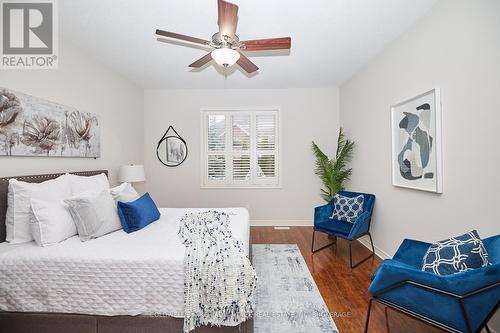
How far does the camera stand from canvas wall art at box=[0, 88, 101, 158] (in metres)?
2.10

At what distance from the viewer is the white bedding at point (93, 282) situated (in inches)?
61.6

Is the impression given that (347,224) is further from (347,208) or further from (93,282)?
(93,282)

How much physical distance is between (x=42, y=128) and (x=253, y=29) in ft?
8.41

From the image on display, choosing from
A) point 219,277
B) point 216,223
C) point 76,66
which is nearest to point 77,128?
point 76,66

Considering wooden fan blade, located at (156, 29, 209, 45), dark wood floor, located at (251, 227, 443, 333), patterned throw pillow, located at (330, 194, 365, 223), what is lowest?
dark wood floor, located at (251, 227, 443, 333)

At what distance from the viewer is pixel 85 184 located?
8.37 feet

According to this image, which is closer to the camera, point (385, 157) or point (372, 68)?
point (385, 157)

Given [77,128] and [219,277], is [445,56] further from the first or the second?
[77,128]

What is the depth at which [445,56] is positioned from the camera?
6.68 feet

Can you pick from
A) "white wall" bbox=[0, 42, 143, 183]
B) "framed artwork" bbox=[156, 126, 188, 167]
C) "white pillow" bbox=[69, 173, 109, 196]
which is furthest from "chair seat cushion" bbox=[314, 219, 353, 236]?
"white wall" bbox=[0, 42, 143, 183]

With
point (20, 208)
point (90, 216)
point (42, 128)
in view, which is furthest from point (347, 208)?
point (42, 128)

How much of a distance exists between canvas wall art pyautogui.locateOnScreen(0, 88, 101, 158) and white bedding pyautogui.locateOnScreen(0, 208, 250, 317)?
113 cm

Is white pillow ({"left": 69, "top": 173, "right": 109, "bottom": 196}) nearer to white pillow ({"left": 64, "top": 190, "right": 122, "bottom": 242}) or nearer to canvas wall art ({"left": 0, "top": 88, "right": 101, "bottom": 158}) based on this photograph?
white pillow ({"left": 64, "top": 190, "right": 122, "bottom": 242})

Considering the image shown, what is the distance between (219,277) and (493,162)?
218 centimetres
